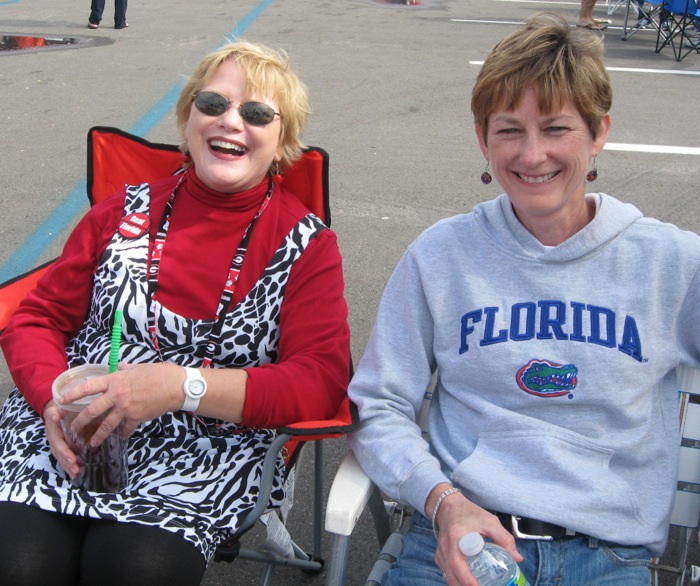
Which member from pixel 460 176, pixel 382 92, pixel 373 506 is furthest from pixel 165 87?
pixel 373 506

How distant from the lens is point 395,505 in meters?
2.46

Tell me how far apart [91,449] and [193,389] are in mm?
299

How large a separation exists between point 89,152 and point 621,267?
1.82m

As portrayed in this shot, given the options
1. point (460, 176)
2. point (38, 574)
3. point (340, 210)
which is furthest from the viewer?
point (460, 176)

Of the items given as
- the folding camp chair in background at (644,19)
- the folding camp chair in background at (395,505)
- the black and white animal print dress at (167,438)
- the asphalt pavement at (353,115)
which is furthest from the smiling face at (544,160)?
the folding camp chair in background at (644,19)

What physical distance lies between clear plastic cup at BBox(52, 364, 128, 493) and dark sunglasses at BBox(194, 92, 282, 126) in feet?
2.51

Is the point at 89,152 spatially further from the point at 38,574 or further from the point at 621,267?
the point at 621,267

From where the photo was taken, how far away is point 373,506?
7.38ft

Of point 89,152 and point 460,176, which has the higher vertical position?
point 89,152

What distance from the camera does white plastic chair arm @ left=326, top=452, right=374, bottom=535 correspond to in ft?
6.31

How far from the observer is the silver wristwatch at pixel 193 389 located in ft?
6.90

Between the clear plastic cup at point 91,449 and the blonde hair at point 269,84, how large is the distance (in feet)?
2.77

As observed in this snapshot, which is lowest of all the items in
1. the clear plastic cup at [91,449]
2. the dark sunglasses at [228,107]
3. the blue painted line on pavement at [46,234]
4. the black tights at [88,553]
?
the blue painted line on pavement at [46,234]

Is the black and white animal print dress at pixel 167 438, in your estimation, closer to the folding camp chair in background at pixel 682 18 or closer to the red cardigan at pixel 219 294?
the red cardigan at pixel 219 294
